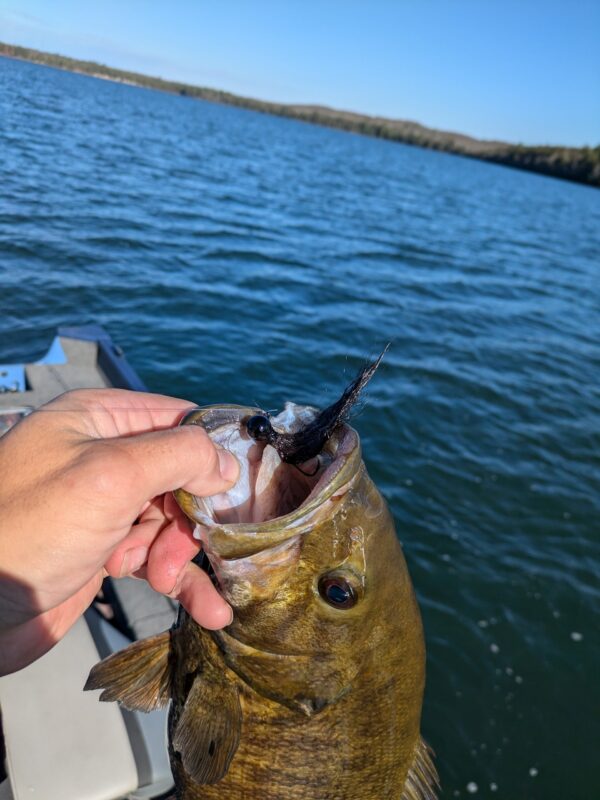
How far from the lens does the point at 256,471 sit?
2.17 meters

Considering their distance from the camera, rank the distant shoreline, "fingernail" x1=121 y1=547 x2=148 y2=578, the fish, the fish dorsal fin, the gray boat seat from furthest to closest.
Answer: the distant shoreline → the gray boat seat → "fingernail" x1=121 y1=547 x2=148 y2=578 → the fish dorsal fin → the fish

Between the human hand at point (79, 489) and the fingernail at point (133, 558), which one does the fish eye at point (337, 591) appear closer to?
the human hand at point (79, 489)

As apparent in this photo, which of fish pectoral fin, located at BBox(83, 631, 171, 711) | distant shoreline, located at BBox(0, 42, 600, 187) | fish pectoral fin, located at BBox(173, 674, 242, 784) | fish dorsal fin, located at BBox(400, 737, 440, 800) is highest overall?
fish pectoral fin, located at BBox(173, 674, 242, 784)

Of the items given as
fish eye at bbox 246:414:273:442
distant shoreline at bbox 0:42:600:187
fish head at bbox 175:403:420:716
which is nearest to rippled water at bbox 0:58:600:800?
fish eye at bbox 246:414:273:442

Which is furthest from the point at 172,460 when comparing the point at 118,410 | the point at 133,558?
the point at 133,558

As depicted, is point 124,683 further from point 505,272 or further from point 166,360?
point 505,272

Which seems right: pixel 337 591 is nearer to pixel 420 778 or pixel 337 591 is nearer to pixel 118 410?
pixel 420 778

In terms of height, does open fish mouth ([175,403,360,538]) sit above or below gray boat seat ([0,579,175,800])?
above

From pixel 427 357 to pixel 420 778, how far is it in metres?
10.4

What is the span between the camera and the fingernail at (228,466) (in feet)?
6.57

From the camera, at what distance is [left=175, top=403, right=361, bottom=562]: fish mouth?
1770 millimetres

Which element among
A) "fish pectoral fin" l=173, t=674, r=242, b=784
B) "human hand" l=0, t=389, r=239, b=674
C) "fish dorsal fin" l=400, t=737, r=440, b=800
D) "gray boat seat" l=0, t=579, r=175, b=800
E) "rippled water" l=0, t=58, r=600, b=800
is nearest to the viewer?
"human hand" l=0, t=389, r=239, b=674

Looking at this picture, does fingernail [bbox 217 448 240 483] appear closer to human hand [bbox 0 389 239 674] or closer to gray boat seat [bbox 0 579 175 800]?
human hand [bbox 0 389 239 674]

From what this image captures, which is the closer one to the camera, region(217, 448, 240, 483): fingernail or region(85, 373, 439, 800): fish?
region(85, 373, 439, 800): fish
